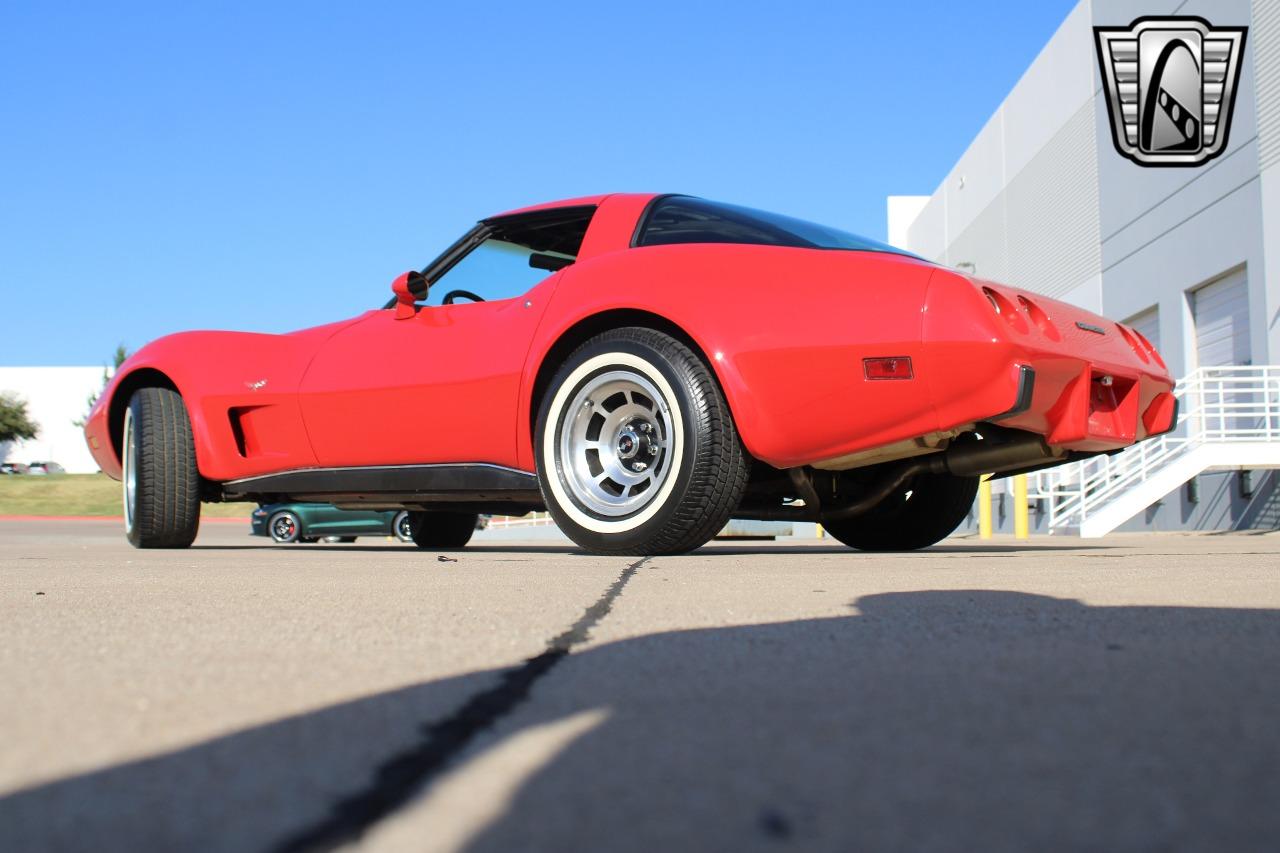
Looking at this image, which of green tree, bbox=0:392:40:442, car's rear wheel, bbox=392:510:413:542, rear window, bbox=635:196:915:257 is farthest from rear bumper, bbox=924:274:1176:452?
green tree, bbox=0:392:40:442

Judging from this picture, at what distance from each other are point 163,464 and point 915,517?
3.59 metres

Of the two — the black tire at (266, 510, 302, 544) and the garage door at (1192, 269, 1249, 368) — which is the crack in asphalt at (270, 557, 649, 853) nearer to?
the black tire at (266, 510, 302, 544)

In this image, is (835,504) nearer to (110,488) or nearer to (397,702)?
(397,702)

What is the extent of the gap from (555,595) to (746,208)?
Result: 238 cm

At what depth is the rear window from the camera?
409cm

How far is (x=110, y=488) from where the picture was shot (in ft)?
147

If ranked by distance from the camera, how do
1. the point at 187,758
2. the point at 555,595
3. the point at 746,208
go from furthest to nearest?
the point at 746,208
the point at 555,595
the point at 187,758

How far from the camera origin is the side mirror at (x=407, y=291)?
4859mm

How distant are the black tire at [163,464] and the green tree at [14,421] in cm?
7656

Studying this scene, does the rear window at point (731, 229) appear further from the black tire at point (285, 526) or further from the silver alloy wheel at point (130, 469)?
the black tire at point (285, 526)

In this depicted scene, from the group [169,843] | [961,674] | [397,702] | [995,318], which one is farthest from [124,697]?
[995,318]

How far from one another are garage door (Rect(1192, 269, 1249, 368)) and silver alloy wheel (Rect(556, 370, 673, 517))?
55.4ft

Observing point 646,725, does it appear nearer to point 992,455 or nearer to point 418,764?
point 418,764

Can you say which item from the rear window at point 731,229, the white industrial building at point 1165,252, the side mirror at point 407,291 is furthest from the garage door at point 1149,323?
the side mirror at point 407,291
